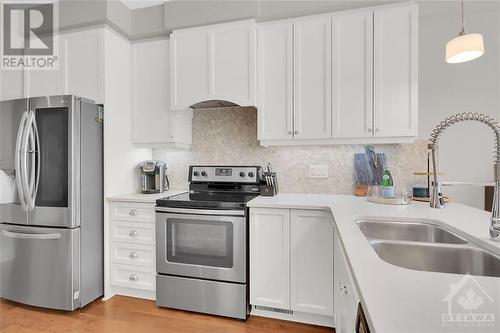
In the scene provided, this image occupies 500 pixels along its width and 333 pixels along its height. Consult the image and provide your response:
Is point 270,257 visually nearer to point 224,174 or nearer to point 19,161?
point 224,174

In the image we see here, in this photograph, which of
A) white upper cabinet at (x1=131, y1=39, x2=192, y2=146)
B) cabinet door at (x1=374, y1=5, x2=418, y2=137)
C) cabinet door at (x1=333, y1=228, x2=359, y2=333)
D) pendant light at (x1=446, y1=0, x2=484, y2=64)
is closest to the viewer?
cabinet door at (x1=333, y1=228, x2=359, y2=333)

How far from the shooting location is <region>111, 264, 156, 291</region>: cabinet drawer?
91.2 inches

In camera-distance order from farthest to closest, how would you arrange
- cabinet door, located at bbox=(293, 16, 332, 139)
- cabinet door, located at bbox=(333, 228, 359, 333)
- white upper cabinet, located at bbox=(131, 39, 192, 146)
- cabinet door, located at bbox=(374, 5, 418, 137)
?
1. white upper cabinet, located at bbox=(131, 39, 192, 146)
2. cabinet door, located at bbox=(293, 16, 332, 139)
3. cabinet door, located at bbox=(374, 5, 418, 137)
4. cabinet door, located at bbox=(333, 228, 359, 333)

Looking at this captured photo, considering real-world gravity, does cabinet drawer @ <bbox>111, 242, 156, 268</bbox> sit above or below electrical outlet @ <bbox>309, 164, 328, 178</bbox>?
below

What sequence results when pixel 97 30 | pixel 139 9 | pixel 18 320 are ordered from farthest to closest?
pixel 139 9 < pixel 97 30 < pixel 18 320

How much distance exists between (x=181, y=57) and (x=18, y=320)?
2493 millimetres

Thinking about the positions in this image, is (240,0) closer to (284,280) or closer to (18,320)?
(284,280)

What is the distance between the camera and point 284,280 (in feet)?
6.60

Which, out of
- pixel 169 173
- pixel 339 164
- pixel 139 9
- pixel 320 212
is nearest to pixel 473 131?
pixel 339 164

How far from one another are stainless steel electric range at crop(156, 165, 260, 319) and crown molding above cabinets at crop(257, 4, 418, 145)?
78 cm

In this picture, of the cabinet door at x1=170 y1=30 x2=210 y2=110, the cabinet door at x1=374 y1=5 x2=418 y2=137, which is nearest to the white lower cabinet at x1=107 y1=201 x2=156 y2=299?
the cabinet door at x1=170 y1=30 x2=210 y2=110

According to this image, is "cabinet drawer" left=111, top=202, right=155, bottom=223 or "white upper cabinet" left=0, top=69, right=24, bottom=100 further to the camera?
"white upper cabinet" left=0, top=69, right=24, bottom=100

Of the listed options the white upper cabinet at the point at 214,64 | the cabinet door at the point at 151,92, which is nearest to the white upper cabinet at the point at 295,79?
the white upper cabinet at the point at 214,64

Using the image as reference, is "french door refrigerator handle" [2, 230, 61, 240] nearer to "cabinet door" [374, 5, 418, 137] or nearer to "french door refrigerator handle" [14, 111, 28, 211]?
"french door refrigerator handle" [14, 111, 28, 211]
